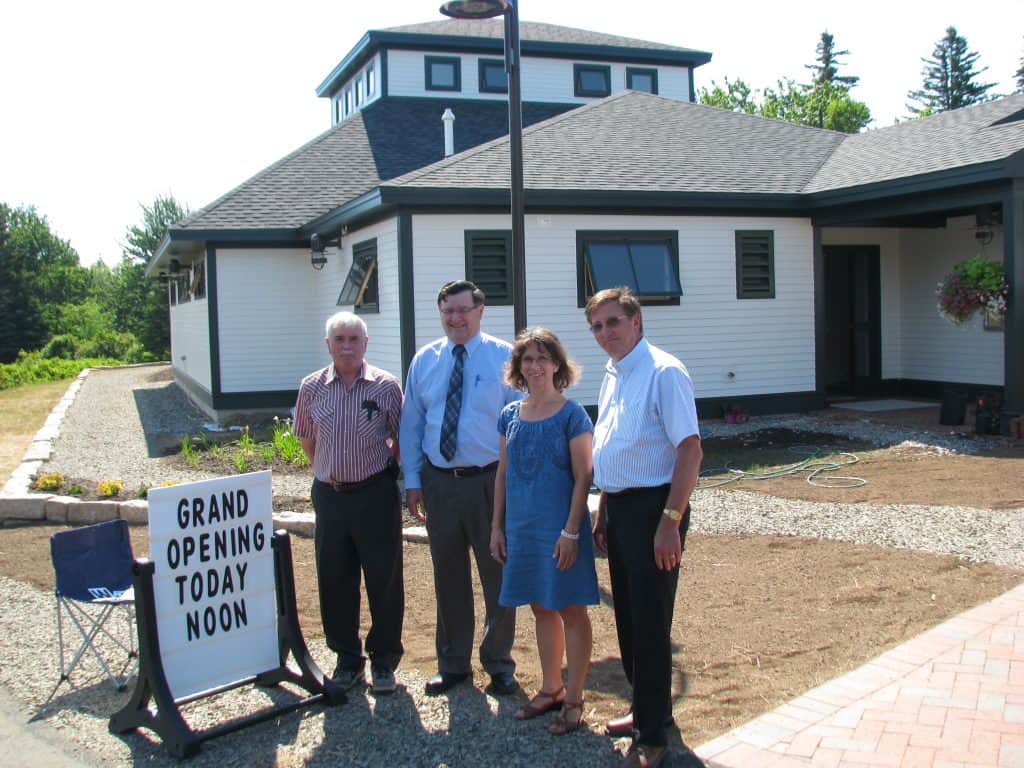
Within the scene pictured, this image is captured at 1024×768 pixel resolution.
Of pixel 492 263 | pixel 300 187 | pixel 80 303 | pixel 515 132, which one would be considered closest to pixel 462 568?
pixel 515 132

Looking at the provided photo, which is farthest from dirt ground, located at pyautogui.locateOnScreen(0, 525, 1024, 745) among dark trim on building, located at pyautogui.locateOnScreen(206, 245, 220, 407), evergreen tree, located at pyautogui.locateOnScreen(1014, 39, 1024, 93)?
evergreen tree, located at pyautogui.locateOnScreen(1014, 39, 1024, 93)

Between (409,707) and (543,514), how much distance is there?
1.14m

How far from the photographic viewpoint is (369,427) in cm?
470

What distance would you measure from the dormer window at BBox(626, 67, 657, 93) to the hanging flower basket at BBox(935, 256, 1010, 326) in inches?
472

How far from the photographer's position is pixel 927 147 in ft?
45.6

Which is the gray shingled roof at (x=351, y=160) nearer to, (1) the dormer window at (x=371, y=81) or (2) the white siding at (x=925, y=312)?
(1) the dormer window at (x=371, y=81)

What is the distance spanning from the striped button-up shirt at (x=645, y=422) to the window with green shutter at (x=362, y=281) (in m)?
10.0

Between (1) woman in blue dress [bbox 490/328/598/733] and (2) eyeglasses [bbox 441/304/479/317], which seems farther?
(2) eyeglasses [bbox 441/304/479/317]

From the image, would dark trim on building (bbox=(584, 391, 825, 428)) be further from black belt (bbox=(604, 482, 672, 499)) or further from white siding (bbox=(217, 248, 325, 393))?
black belt (bbox=(604, 482, 672, 499))

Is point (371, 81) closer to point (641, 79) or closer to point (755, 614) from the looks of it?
point (641, 79)

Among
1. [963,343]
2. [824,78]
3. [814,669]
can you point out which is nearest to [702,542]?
[814,669]

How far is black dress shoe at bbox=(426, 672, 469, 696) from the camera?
4.62 m

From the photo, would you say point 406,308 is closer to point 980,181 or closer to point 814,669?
point 980,181

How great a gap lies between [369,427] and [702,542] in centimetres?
330
